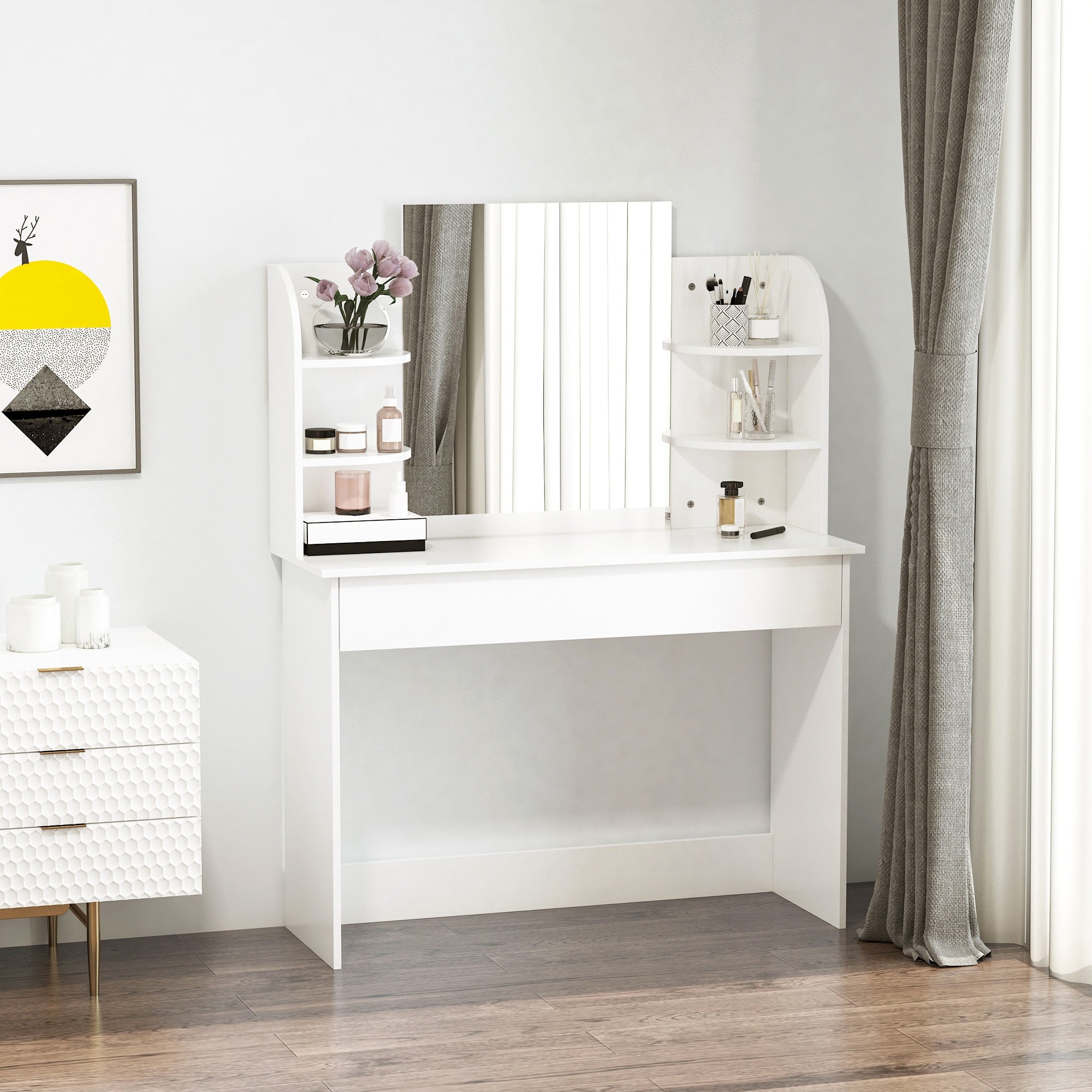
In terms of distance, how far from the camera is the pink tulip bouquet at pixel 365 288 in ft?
→ 10.8

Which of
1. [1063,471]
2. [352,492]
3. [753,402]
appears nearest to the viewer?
[1063,471]

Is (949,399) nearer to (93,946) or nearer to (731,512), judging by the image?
(731,512)

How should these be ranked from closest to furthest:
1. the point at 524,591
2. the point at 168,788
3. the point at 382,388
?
the point at 168,788
the point at 524,591
the point at 382,388

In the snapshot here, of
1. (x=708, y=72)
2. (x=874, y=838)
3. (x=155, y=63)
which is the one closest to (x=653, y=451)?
(x=708, y=72)

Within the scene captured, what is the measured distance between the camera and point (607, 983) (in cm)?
325

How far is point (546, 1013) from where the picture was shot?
121 inches

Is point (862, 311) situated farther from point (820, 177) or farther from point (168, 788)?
point (168, 788)

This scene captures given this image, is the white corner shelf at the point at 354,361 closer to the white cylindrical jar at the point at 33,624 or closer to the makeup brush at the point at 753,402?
the white cylindrical jar at the point at 33,624

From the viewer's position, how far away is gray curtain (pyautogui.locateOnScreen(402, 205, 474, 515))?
3.54 meters

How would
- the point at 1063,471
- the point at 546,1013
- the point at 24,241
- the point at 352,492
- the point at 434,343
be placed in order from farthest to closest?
the point at 434,343
the point at 352,492
the point at 24,241
the point at 1063,471
the point at 546,1013

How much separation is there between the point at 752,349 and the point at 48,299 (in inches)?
61.4

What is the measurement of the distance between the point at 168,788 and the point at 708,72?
6.72ft

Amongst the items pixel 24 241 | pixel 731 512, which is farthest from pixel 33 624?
pixel 731 512

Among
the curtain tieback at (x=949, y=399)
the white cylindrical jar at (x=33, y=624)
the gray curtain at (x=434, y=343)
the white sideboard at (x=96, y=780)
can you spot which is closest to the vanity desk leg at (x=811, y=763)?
the curtain tieback at (x=949, y=399)
